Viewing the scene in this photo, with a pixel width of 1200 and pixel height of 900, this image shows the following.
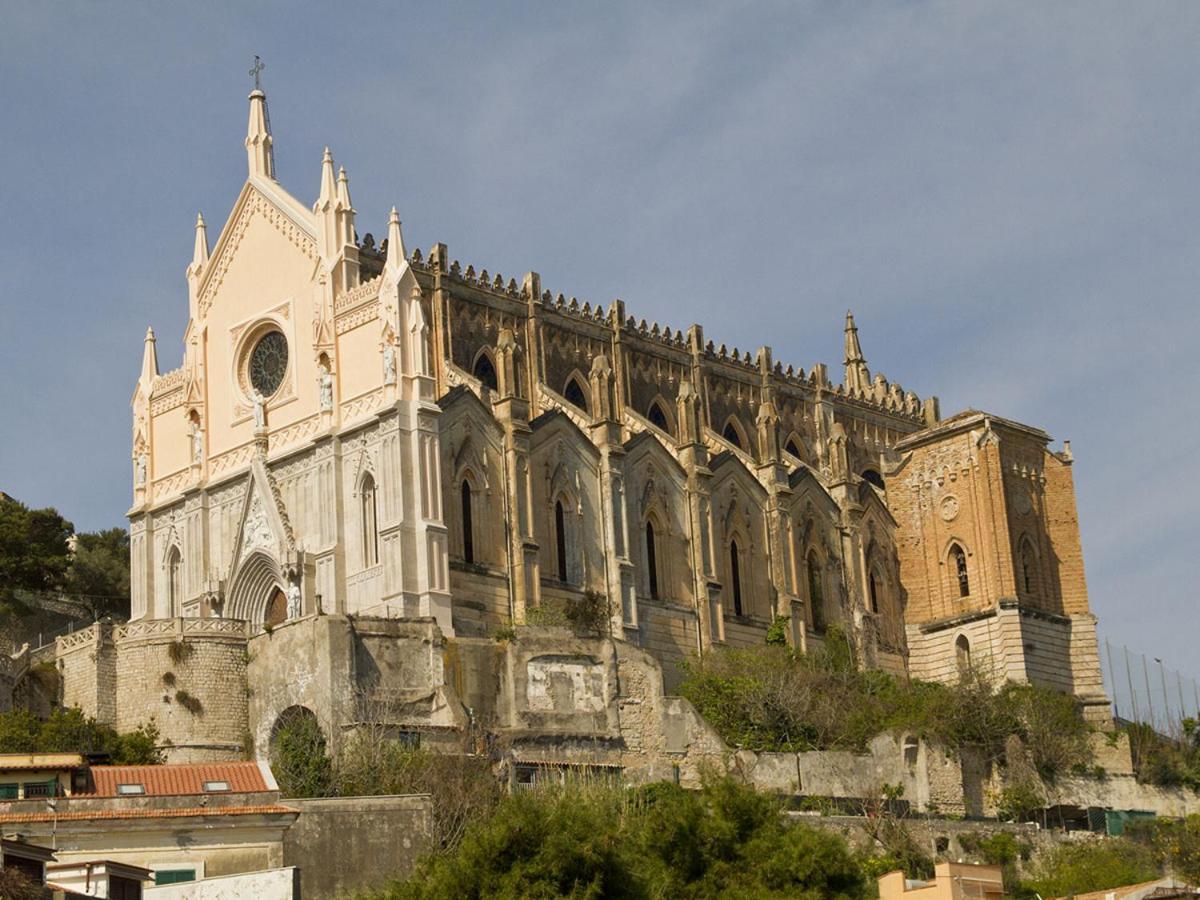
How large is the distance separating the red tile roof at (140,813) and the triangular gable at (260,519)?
19995mm

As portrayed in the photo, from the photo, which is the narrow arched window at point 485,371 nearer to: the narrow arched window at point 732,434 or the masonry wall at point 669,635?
the masonry wall at point 669,635

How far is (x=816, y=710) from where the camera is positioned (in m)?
55.4

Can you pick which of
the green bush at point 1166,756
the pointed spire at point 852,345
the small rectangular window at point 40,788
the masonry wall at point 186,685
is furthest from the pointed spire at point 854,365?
the small rectangular window at point 40,788

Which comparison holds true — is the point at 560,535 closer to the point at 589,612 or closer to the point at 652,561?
the point at 589,612

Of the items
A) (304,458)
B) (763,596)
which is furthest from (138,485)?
(763,596)

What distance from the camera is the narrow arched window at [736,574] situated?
6425cm

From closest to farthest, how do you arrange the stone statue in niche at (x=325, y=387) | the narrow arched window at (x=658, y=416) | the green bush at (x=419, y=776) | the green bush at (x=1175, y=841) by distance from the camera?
the green bush at (x=419, y=776) → the green bush at (x=1175, y=841) → the stone statue in niche at (x=325, y=387) → the narrow arched window at (x=658, y=416)

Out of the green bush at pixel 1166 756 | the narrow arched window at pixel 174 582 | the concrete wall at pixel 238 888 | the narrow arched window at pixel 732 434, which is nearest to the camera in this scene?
the concrete wall at pixel 238 888

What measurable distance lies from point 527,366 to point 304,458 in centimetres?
787

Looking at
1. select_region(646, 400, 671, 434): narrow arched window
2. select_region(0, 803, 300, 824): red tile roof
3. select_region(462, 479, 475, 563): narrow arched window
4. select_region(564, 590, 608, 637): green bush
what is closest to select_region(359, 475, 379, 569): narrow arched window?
select_region(462, 479, 475, 563): narrow arched window

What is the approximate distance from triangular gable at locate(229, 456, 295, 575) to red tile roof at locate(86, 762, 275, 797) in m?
15.7

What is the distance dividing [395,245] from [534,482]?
22.8ft

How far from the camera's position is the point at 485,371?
205 feet

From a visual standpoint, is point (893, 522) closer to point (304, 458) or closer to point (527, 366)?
point (527, 366)
